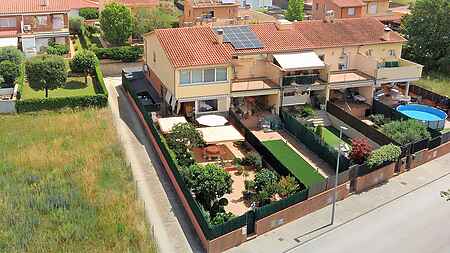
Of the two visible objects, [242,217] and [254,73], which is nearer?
[242,217]

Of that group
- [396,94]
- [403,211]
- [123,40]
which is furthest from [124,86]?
[403,211]

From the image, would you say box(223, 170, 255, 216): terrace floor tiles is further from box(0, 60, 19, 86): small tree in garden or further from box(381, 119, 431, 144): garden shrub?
box(0, 60, 19, 86): small tree in garden

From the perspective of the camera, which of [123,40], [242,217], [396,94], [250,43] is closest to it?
[242,217]

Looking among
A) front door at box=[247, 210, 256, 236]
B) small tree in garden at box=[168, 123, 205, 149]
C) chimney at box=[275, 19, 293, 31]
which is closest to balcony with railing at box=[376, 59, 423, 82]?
chimney at box=[275, 19, 293, 31]

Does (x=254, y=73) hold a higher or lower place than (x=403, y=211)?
higher

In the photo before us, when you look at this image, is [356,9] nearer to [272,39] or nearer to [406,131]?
[272,39]

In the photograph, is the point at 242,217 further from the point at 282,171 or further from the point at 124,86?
the point at 124,86
